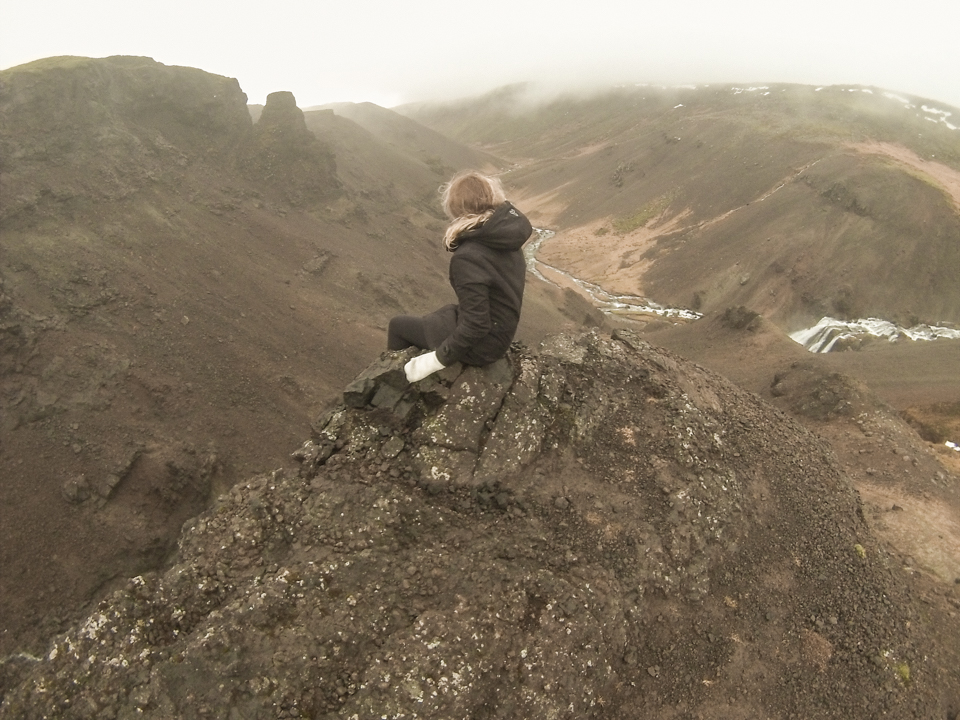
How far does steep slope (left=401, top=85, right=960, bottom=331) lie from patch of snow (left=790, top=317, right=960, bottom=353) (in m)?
0.87

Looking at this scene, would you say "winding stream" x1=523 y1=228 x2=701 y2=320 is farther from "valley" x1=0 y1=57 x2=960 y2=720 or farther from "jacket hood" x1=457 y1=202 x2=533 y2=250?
"jacket hood" x1=457 y1=202 x2=533 y2=250

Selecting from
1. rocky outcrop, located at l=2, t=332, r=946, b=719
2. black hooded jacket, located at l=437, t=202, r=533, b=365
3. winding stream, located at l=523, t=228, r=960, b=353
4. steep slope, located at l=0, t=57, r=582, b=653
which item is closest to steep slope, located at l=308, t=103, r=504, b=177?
winding stream, located at l=523, t=228, r=960, b=353

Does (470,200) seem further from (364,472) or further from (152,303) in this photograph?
(152,303)

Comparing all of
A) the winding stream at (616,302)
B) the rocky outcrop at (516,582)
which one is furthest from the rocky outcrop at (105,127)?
the winding stream at (616,302)

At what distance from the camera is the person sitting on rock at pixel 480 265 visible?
18.1ft

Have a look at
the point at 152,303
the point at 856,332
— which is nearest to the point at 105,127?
the point at 152,303

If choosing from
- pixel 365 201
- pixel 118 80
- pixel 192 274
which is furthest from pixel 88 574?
pixel 365 201

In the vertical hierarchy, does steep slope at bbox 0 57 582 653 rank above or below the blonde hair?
below

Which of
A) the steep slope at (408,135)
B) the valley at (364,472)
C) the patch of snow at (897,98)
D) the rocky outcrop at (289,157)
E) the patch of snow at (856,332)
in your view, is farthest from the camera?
the steep slope at (408,135)

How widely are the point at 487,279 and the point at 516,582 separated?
9.32ft

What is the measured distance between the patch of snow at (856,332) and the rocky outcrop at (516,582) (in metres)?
26.3

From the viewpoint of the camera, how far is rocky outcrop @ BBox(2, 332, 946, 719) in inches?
190

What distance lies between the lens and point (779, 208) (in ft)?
139

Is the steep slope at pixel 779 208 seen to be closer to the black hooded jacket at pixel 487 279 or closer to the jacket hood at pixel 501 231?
the black hooded jacket at pixel 487 279
